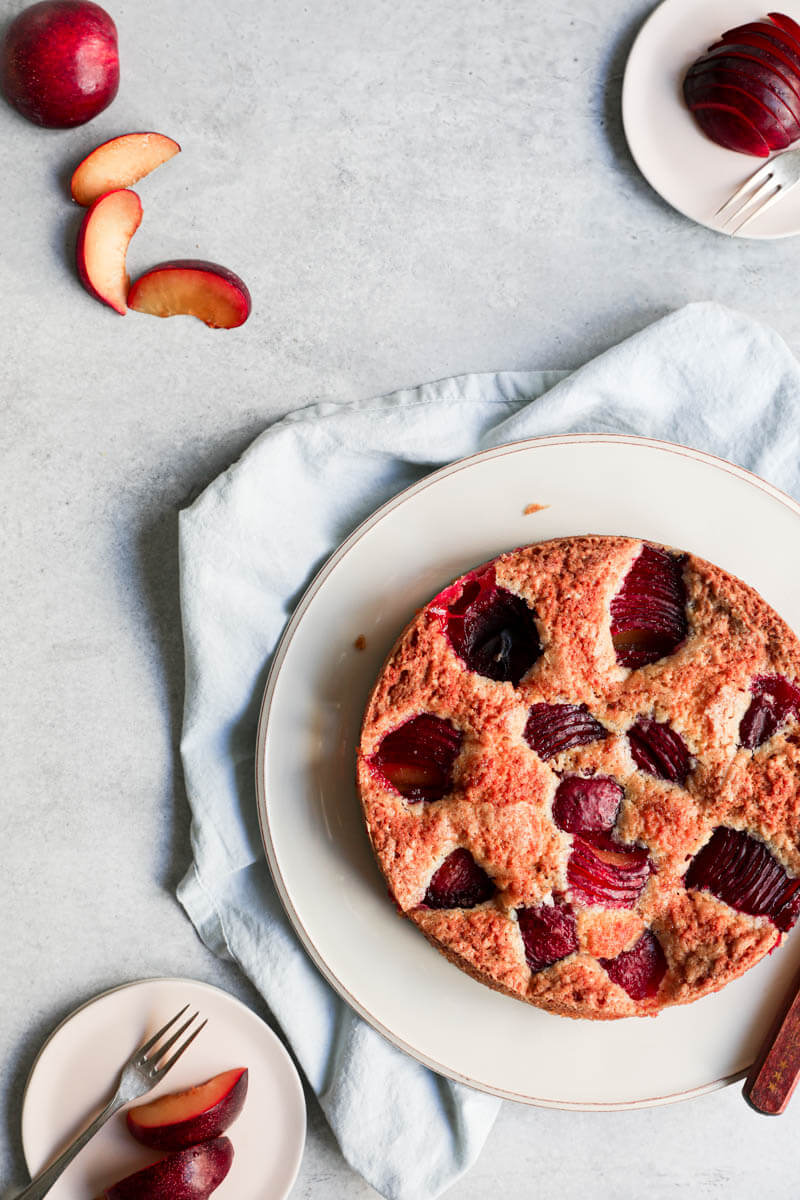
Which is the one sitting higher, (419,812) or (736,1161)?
(419,812)

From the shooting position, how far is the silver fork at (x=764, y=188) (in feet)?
8.43

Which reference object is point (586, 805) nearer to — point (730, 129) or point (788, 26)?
point (730, 129)

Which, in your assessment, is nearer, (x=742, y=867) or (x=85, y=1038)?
(x=742, y=867)

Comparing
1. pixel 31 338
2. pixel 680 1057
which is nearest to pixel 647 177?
pixel 31 338

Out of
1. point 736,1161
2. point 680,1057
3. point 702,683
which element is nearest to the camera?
point 702,683

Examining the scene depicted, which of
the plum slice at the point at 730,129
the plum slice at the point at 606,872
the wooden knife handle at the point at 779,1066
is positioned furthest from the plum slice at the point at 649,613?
the plum slice at the point at 730,129

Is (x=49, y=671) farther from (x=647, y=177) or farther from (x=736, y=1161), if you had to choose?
(x=736, y=1161)

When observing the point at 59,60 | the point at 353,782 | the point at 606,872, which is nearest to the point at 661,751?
the point at 606,872

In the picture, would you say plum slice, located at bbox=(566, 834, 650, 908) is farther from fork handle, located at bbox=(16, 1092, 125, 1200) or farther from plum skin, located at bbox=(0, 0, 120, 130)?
plum skin, located at bbox=(0, 0, 120, 130)

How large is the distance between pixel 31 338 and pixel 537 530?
142cm

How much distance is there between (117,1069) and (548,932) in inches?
48.0

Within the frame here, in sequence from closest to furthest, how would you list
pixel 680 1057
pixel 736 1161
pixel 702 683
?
pixel 702 683 < pixel 680 1057 < pixel 736 1161

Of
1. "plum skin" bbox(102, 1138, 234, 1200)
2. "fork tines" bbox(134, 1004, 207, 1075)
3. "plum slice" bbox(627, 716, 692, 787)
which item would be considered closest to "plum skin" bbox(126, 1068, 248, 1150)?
"plum skin" bbox(102, 1138, 234, 1200)

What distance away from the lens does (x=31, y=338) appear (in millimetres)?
2621
